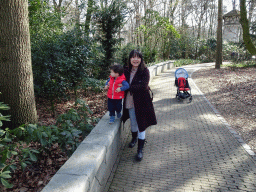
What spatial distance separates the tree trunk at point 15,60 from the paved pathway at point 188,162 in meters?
2.13

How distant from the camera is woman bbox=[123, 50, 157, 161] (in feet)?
12.3

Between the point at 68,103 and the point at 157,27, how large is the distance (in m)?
16.0

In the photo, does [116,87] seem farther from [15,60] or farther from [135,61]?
[15,60]

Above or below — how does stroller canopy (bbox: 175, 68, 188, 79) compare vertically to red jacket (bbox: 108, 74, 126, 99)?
above

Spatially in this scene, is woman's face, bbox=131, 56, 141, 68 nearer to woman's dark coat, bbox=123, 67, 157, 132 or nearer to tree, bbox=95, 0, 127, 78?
woman's dark coat, bbox=123, 67, 157, 132

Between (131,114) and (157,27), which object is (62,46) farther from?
(157,27)

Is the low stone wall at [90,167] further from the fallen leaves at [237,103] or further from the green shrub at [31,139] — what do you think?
the fallen leaves at [237,103]

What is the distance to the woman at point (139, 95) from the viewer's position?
3734 millimetres

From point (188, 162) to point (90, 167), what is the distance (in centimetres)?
214

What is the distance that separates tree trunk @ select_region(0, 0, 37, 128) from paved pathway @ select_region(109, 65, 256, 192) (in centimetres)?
213

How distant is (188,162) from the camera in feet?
12.8

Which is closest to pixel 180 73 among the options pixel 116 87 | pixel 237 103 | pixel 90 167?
pixel 237 103

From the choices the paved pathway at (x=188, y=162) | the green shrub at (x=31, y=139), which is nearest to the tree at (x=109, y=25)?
the paved pathway at (x=188, y=162)

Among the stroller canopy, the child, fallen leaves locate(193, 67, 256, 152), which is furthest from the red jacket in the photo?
the stroller canopy
